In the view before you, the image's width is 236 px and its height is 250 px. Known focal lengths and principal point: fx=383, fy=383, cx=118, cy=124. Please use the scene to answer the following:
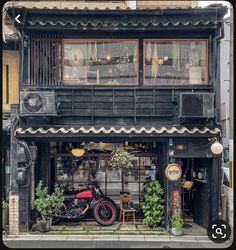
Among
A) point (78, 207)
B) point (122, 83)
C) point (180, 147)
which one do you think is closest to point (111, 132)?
point (122, 83)

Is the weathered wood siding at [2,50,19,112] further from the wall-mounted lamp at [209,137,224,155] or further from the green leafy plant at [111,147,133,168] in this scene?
the wall-mounted lamp at [209,137,224,155]

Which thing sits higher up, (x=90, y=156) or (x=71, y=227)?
(x=90, y=156)

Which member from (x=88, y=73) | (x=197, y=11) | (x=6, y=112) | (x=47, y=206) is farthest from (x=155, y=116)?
(x=6, y=112)

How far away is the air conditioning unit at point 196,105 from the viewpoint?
12.4 meters

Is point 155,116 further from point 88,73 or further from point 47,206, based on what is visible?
point 47,206

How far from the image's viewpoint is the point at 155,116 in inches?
512

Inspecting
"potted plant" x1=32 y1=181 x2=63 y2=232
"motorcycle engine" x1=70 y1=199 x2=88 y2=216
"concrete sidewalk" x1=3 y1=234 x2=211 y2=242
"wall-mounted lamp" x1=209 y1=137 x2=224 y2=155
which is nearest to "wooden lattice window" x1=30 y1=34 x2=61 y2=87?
"potted plant" x1=32 y1=181 x2=63 y2=232

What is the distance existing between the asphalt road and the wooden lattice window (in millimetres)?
5138

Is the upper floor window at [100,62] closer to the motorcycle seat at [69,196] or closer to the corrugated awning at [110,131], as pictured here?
the corrugated awning at [110,131]

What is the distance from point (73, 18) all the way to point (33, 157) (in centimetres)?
484

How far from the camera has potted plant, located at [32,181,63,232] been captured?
1237 cm

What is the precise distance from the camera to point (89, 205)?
1354 cm

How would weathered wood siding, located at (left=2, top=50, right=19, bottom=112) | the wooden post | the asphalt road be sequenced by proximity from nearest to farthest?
1. the asphalt road
2. the wooden post
3. weathered wood siding, located at (left=2, top=50, right=19, bottom=112)

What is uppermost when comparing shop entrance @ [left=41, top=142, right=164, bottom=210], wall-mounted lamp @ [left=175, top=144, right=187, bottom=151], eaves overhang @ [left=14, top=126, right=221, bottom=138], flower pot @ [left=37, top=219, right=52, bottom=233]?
eaves overhang @ [left=14, top=126, right=221, bottom=138]
